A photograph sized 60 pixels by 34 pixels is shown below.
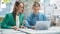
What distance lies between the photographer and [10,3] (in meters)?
2.16

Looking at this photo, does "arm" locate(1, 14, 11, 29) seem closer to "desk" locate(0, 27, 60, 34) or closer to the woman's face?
"desk" locate(0, 27, 60, 34)

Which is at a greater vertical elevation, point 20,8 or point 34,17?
point 20,8

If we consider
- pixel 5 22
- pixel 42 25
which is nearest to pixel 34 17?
pixel 42 25

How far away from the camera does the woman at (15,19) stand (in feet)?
7.06

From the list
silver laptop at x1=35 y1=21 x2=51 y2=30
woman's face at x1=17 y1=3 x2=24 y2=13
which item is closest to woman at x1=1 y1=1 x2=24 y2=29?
woman's face at x1=17 y1=3 x2=24 y2=13

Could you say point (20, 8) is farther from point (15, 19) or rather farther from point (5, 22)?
point (5, 22)

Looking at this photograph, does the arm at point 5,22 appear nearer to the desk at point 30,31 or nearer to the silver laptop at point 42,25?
the desk at point 30,31

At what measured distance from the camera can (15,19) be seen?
2.16 meters

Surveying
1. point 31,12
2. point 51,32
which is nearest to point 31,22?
point 31,12

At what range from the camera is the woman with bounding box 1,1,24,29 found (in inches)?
84.7

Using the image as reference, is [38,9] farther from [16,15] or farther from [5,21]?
[5,21]

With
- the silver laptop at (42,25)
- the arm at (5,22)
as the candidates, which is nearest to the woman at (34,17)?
the silver laptop at (42,25)

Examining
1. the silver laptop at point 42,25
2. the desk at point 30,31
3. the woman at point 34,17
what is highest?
the woman at point 34,17

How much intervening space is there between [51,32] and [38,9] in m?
0.37
